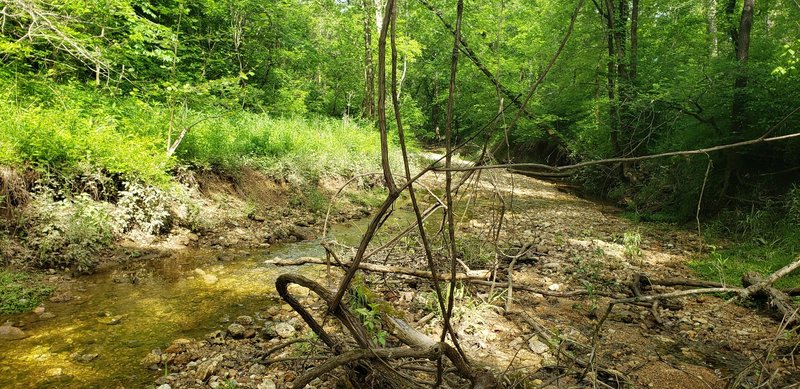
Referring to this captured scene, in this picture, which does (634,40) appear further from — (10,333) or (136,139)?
(10,333)

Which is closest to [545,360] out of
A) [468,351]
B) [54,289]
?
[468,351]

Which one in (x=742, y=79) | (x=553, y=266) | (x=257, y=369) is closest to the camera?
(x=257, y=369)

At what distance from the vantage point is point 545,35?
1666cm

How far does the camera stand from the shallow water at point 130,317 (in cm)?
309

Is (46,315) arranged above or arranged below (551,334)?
below

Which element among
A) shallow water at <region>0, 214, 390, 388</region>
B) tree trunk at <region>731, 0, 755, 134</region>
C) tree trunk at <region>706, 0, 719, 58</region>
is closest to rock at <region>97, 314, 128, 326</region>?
shallow water at <region>0, 214, 390, 388</region>

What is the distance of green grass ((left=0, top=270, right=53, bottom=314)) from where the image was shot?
13.1ft

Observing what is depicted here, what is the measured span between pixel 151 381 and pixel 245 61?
12.7 meters

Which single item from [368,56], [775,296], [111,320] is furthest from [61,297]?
[368,56]

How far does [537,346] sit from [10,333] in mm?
4621

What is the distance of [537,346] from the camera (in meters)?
3.36

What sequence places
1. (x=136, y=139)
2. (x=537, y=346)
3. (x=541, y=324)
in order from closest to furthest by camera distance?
(x=537, y=346) < (x=541, y=324) < (x=136, y=139)

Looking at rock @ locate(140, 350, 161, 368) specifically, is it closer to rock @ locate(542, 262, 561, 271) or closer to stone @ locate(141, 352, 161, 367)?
stone @ locate(141, 352, 161, 367)

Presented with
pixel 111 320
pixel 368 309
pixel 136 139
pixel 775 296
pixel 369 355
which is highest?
pixel 136 139
